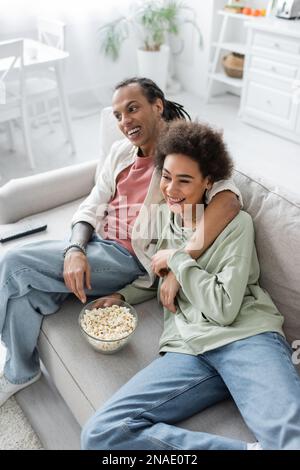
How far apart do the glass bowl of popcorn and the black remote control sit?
0.51 meters

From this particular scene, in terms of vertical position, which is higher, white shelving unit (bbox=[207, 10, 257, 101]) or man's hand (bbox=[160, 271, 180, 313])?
white shelving unit (bbox=[207, 10, 257, 101])

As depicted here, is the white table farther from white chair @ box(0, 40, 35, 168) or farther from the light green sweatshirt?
the light green sweatshirt

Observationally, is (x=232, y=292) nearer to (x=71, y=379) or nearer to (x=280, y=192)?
(x=280, y=192)

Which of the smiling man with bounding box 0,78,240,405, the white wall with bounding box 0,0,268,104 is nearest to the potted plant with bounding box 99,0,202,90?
the white wall with bounding box 0,0,268,104

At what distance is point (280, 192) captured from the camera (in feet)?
4.35

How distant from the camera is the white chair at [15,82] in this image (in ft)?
8.53

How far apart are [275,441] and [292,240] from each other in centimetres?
52

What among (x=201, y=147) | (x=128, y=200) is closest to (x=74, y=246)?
(x=128, y=200)

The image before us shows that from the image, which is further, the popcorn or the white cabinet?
the white cabinet

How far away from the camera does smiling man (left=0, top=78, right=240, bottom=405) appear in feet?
4.46

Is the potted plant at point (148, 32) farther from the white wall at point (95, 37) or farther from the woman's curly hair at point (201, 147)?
the woman's curly hair at point (201, 147)

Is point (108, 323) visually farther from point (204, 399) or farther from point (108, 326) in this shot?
point (204, 399)

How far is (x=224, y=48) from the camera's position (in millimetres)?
3900

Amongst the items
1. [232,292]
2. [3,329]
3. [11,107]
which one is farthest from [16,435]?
[11,107]
